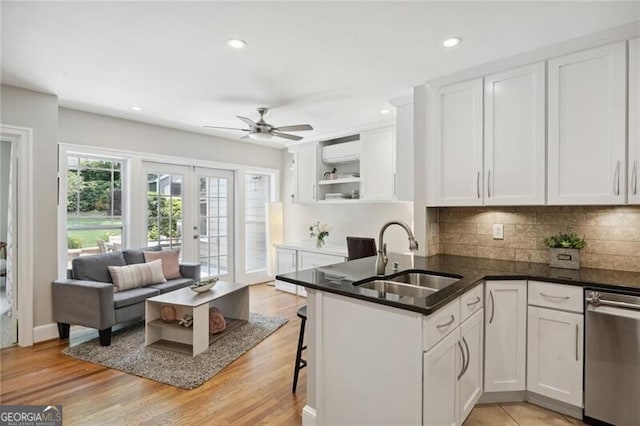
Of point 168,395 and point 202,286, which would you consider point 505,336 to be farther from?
point 202,286

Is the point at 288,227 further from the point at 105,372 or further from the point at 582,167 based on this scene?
the point at 582,167

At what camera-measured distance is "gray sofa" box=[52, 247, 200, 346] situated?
3.16m

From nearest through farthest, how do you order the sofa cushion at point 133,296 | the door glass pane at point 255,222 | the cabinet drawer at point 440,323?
the cabinet drawer at point 440,323 → the sofa cushion at point 133,296 → the door glass pane at point 255,222

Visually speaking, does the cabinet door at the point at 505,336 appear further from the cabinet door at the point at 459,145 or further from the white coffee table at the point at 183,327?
the white coffee table at the point at 183,327

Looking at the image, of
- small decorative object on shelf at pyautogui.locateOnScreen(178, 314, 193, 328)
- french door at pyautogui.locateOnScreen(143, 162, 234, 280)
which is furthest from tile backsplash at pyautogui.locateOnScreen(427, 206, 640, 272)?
french door at pyautogui.locateOnScreen(143, 162, 234, 280)

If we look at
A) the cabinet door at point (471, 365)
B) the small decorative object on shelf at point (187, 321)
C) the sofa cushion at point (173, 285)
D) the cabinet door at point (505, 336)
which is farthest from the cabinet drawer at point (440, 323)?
the sofa cushion at point (173, 285)

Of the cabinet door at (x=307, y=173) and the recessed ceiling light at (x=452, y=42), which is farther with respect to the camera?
the cabinet door at (x=307, y=173)

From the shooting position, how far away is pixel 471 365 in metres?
2.10

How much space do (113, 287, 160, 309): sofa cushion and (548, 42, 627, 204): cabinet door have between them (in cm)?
389

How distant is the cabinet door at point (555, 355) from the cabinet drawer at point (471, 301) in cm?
36

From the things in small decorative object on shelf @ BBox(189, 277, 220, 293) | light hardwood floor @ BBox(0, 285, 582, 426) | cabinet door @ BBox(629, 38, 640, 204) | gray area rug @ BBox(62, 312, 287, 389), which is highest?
cabinet door @ BBox(629, 38, 640, 204)

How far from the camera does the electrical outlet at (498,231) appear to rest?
2881mm

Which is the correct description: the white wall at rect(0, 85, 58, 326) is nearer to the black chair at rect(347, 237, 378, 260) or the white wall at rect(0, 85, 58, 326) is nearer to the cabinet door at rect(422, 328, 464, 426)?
the black chair at rect(347, 237, 378, 260)

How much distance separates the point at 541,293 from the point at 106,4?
10.6 feet
